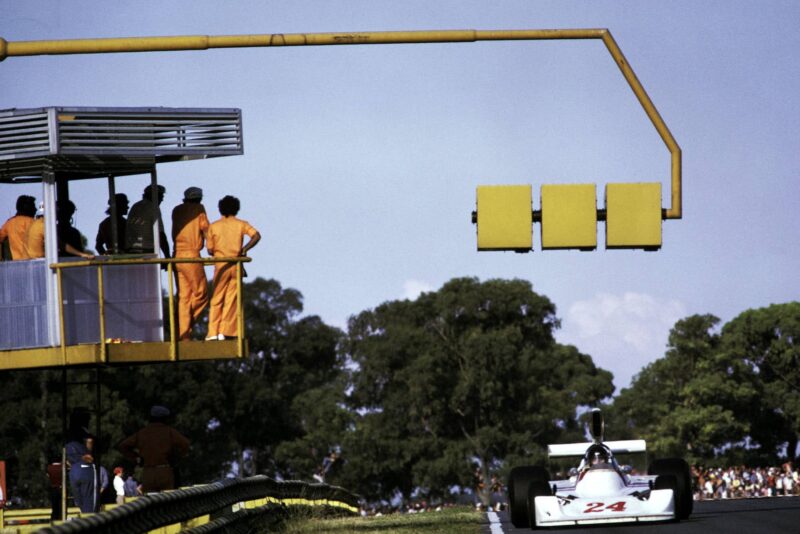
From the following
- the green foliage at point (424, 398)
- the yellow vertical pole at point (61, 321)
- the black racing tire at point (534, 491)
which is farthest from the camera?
the green foliage at point (424, 398)

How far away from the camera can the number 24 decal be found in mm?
21438

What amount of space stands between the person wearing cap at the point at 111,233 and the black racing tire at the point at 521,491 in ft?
20.1

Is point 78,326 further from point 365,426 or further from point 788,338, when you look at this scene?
point 788,338

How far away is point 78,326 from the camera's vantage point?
832 inches

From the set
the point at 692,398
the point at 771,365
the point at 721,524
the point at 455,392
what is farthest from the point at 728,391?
the point at 721,524

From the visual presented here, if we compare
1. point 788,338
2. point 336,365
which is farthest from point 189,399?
point 788,338

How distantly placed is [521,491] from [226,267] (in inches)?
198

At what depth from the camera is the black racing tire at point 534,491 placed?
72.5 ft

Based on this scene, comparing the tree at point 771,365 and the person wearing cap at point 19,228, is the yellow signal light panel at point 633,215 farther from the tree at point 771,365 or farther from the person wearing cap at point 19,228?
the tree at point 771,365

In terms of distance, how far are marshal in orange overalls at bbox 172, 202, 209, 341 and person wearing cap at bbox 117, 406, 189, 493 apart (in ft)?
8.84

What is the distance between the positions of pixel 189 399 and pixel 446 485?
1522 cm

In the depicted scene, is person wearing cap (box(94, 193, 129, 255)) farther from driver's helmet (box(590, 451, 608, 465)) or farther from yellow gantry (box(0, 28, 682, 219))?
driver's helmet (box(590, 451, 608, 465))

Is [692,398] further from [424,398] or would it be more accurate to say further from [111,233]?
[111,233]

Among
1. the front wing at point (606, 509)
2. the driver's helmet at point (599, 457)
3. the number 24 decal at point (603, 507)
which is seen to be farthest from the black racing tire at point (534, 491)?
the driver's helmet at point (599, 457)
